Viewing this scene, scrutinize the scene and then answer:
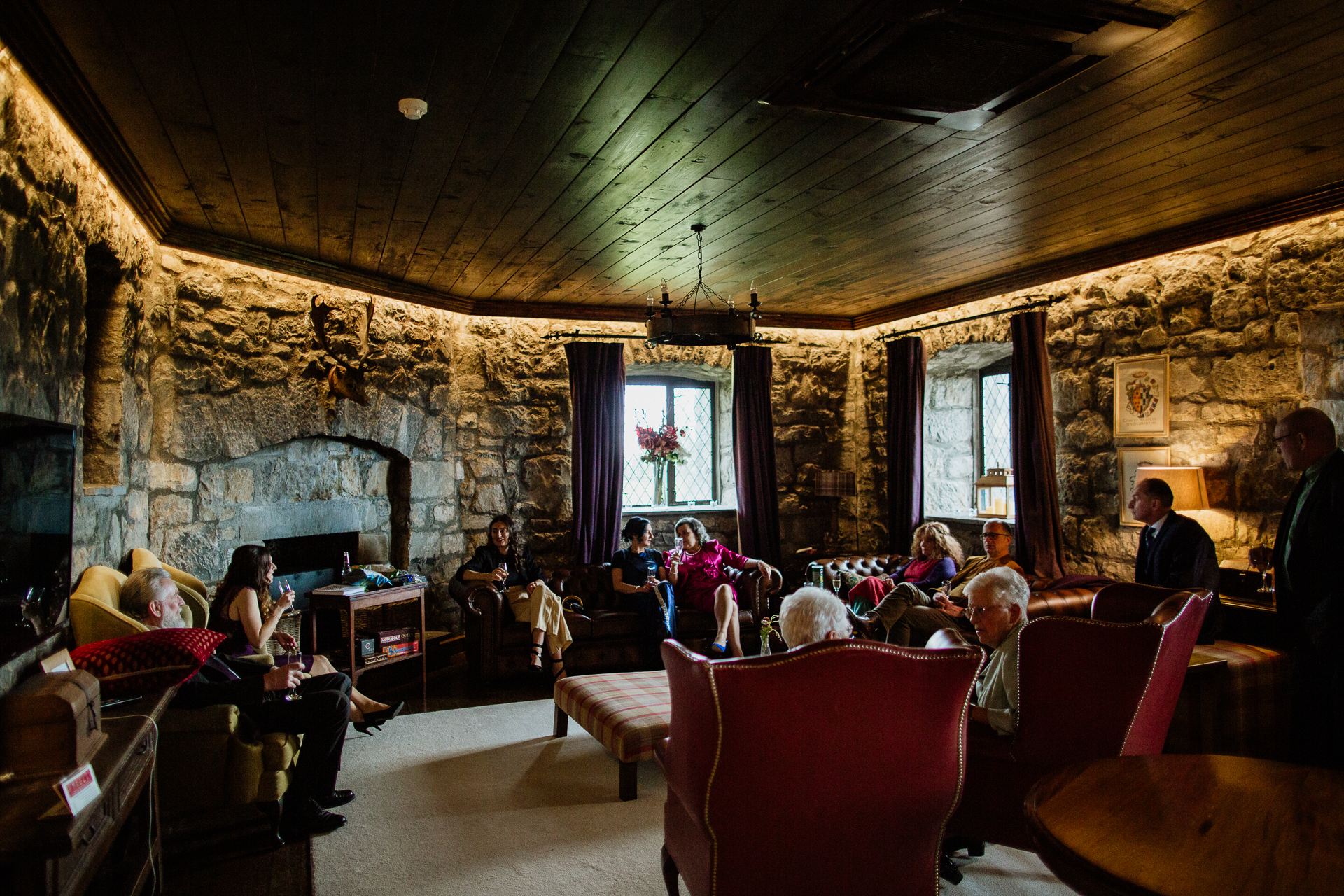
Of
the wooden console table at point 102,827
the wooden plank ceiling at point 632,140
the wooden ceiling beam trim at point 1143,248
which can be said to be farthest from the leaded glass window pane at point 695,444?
the wooden console table at point 102,827

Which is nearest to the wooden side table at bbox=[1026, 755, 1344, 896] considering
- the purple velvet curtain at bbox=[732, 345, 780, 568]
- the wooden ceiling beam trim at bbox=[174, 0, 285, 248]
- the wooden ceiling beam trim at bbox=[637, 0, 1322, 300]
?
the wooden ceiling beam trim at bbox=[637, 0, 1322, 300]

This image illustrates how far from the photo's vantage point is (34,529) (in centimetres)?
235

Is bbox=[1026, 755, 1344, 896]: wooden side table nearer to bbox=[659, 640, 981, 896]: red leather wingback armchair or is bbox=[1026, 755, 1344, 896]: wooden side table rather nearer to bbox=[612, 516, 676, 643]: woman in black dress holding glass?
bbox=[659, 640, 981, 896]: red leather wingback armchair

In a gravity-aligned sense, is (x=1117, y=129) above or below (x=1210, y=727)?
above

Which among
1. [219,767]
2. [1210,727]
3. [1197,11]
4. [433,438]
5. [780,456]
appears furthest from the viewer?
[780,456]

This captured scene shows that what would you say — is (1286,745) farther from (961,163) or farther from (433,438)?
(433,438)

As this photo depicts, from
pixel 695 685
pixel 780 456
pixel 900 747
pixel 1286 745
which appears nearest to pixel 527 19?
pixel 695 685

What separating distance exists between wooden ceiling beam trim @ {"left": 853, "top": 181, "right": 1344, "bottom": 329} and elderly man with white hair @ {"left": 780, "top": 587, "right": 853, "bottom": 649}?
142 inches

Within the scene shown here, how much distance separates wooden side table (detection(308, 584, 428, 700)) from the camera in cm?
467

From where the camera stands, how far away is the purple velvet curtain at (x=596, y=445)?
6535 millimetres

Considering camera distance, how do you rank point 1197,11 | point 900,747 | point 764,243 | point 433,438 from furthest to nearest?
point 433,438 → point 764,243 → point 1197,11 → point 900,747

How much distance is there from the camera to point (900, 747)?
6.40ft

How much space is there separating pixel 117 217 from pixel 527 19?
8.03 ft

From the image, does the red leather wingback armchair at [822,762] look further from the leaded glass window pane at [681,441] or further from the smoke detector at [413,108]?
the leaded glass window pane at [681,441]
